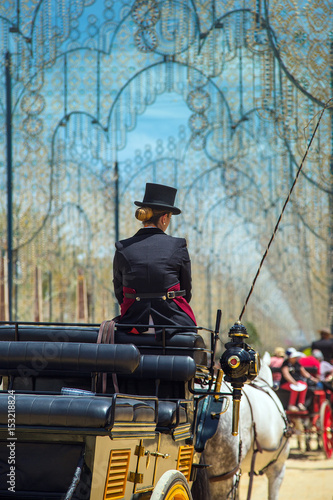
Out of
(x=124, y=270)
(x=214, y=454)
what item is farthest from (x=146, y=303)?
(x=214, y=454)

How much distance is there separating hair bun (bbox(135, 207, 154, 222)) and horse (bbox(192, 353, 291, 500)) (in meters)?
1.44

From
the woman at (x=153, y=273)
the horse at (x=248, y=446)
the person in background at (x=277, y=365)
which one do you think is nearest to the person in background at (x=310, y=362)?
the person in background at (x=277, y=365)

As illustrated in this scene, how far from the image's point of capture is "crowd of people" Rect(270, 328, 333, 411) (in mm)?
13094

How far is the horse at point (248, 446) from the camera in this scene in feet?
17.0

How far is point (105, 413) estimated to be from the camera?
3096 millimetres

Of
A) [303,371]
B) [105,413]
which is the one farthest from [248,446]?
[303,371]

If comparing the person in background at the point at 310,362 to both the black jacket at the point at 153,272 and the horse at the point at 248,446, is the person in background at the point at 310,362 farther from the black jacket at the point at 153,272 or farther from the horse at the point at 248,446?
the black jacket at the point at 153,272

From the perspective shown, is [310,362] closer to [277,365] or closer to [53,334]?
[277,365]

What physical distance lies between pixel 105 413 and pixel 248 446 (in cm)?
299

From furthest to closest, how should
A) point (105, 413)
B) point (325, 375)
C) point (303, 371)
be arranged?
point (325, 375)
point (303, 371)
point (105, 413)

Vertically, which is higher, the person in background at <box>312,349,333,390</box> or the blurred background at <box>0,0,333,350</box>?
the blurred background at <box>0,0,333,350</box>

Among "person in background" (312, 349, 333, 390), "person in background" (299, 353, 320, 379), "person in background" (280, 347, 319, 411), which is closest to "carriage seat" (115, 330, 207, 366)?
"person in background" (280, 347, 319, 411)

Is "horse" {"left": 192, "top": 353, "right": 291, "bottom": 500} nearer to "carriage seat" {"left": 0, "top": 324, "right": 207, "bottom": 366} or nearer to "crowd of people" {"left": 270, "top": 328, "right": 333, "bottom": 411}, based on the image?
"carriage seat" {"left": 0, "top": 324, "right": 207, "bottom": 366}

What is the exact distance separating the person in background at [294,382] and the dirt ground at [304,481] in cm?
94
